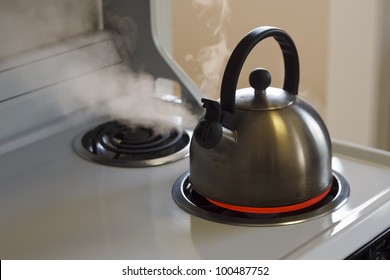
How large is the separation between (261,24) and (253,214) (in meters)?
1.38

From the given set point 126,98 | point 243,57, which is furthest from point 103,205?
point 126,98

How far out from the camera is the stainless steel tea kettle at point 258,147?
3.75 feet

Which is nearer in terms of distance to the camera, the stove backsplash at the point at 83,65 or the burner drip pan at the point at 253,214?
the burner drip pan at the point at 253,214

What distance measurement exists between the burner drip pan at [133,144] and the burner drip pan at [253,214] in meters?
0.15

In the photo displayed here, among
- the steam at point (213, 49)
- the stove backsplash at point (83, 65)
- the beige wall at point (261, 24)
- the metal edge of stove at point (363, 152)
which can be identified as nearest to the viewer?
the metal edge of stove at point (363, 152)

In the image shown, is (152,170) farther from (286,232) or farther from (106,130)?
(286,232)

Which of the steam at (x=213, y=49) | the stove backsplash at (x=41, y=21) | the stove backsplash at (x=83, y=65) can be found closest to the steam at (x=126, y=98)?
the stove backsplash at (x=83, y=65)

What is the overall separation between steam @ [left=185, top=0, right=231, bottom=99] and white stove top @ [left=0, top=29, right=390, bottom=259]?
0.41 metres

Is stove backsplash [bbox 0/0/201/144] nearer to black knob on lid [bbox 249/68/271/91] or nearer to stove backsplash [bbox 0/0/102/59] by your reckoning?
stove backsplash [bbox 0/0/102/59]

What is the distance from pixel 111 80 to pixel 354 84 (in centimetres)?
109

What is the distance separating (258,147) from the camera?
1140 mm

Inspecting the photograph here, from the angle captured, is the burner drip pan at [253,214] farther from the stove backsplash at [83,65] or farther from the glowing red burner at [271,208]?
the stove backsplash at [83,65]

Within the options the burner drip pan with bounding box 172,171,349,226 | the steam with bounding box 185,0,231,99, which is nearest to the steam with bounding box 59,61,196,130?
the steam with bounding box 185,0,231,99
